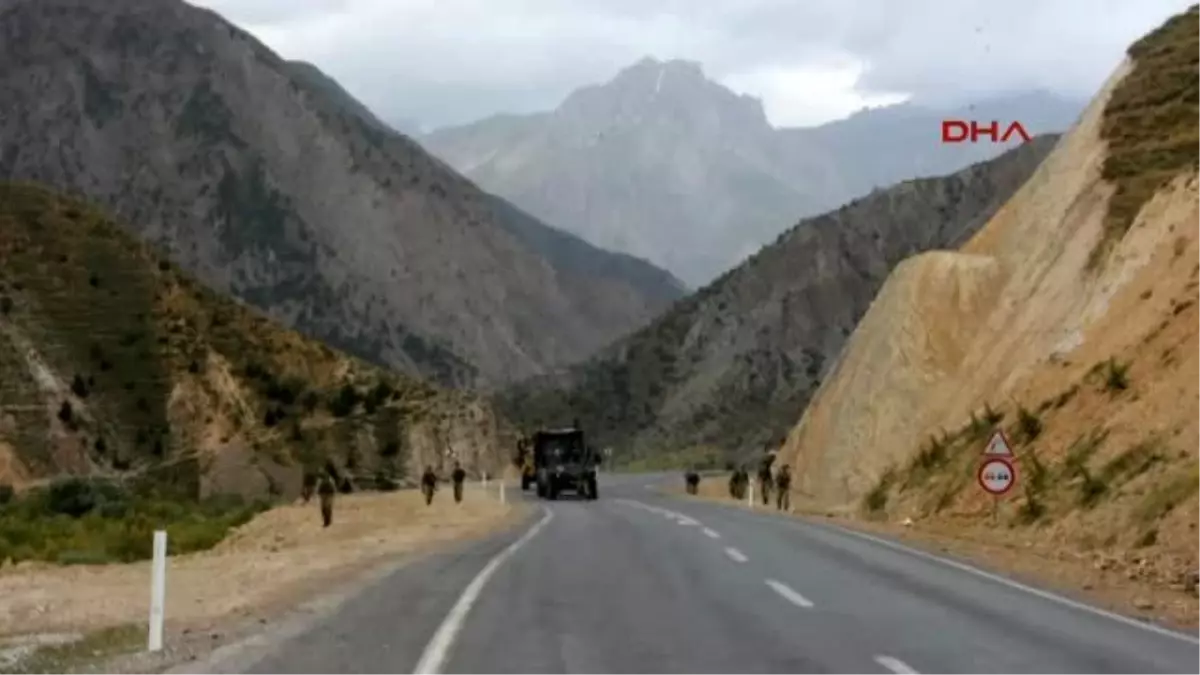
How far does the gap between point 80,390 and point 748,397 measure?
58015mm

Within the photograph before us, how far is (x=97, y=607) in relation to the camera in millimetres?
19047

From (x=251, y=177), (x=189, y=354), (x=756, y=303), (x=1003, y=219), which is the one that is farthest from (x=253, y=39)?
(x=1003, y=219)

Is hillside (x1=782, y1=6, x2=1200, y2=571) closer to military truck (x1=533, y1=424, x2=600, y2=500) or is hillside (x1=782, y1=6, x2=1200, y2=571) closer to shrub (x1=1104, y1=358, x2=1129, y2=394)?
shrub (x1=1104, y1=358, x2=1129, y2=394)

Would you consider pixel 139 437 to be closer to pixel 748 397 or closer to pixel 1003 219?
pixel 1003 219

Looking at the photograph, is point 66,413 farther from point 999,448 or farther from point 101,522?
point 999,448

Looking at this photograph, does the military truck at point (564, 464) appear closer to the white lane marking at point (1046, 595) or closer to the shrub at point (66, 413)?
the shrub at point (66, 413)

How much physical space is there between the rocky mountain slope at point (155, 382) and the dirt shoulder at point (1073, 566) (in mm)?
41114

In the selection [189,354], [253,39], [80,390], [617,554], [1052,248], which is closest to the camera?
[617,554]

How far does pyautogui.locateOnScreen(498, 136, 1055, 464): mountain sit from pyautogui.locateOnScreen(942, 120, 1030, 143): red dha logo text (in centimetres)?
6502

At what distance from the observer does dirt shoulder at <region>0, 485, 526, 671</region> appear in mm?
15938

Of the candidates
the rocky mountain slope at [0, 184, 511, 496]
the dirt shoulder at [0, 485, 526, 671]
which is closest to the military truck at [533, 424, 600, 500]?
the dirt shoulder at [0, 485, 526, 671]

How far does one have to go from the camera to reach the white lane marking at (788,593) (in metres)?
16.1

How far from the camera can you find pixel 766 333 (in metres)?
118

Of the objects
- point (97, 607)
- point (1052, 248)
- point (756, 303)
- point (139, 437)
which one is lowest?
point (97, 607)
